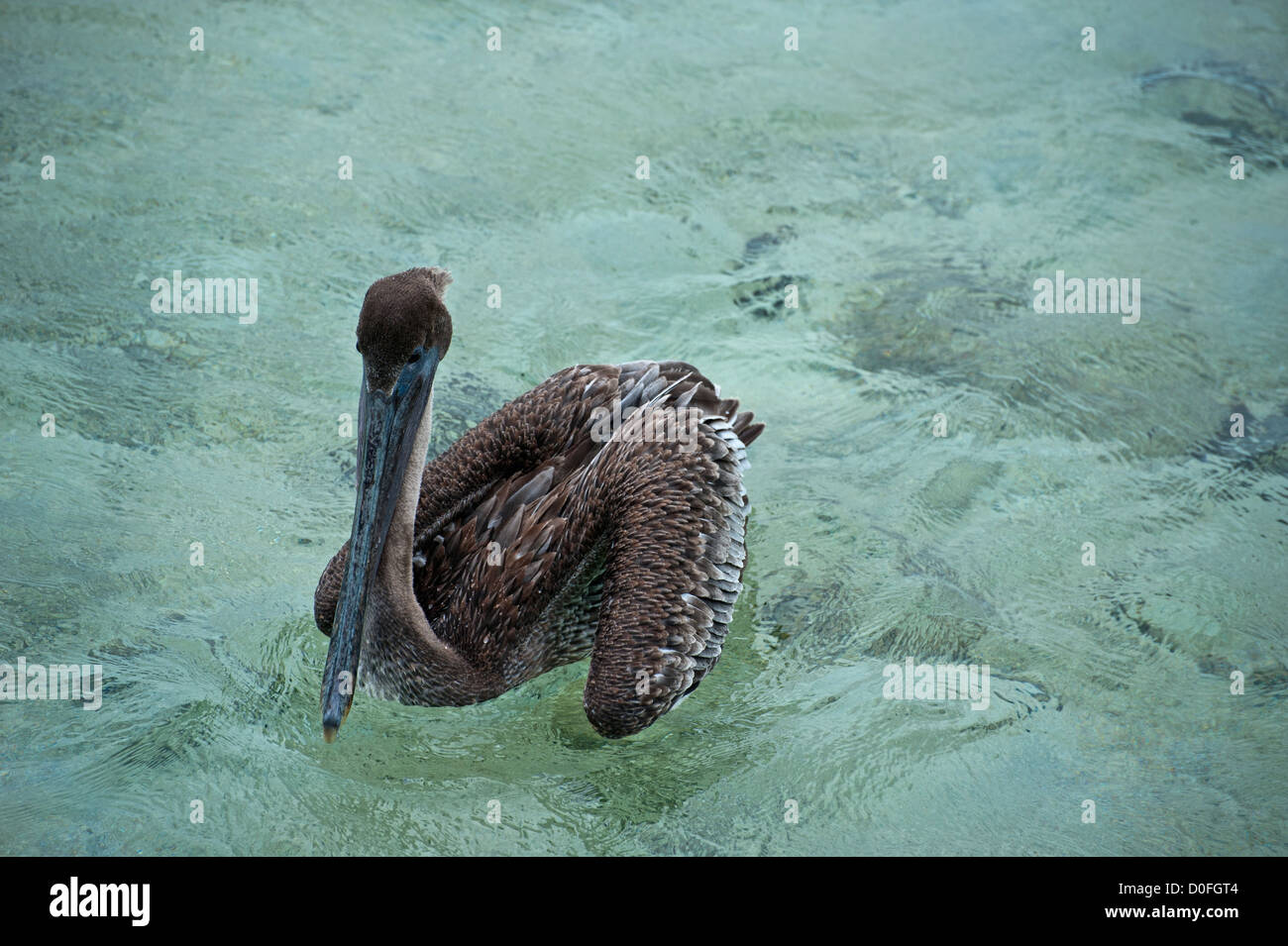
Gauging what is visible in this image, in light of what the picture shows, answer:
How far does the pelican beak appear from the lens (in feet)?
12.5

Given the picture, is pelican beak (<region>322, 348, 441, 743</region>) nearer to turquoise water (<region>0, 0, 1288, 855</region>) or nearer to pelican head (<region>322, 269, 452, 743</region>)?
pelican head (<region>322, 269, 452, 743</region>)

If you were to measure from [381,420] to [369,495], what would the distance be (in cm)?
23

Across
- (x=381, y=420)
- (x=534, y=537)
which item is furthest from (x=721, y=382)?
(x=381, y=420)

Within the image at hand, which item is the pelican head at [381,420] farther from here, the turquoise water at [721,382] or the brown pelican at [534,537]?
the turquoise water at [721,382]

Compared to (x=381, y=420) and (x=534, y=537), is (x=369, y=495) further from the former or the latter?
(x=534, y=537)

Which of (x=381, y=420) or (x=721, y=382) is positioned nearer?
(x=381, y=420)

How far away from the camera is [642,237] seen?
694 centimetres

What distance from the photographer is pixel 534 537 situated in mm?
4375

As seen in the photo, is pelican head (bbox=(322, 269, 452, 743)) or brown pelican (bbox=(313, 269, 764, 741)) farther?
brown pelican (bbox=(313, 269, 764, 741))

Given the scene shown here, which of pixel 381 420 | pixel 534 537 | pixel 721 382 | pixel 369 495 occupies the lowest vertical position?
pixel 534 537

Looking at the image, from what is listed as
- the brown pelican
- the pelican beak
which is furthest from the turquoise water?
the pelican beak

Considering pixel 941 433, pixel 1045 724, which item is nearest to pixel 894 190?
pixel 941 433

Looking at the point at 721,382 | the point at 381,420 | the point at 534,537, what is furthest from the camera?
the point at 721,382

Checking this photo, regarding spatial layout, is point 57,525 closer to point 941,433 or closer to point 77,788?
point 77,788
